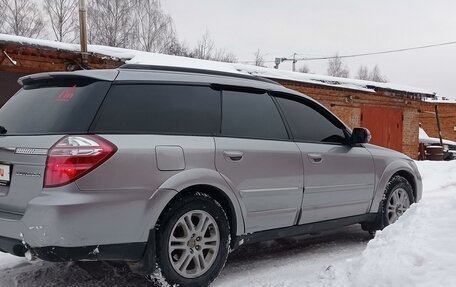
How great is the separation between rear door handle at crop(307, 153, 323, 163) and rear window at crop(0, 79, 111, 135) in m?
2.05

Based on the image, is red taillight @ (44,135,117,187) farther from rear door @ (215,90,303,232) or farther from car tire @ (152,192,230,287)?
rear door @ (215,90,303,232)

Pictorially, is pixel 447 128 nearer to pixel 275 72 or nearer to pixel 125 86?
pixel 275 72

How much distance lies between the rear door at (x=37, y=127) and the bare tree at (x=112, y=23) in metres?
32.0

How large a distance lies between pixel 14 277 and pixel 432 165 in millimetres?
10378

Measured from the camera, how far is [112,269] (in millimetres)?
4223

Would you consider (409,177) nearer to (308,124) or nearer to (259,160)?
(308,124)

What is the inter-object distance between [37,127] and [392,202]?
4037 millimetres

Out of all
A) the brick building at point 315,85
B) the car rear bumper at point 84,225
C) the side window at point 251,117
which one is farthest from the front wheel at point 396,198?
the brick building at point 315,85

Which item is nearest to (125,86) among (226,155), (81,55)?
(226,155)

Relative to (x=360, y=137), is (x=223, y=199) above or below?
below

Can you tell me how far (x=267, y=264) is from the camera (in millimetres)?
4504

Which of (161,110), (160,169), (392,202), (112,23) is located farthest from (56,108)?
(112,23)

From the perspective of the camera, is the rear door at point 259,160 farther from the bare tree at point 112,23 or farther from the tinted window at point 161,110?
the bare tree at point 112,23

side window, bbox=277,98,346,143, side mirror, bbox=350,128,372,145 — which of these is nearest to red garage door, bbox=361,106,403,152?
side mirror, bbox=350,128,372,145
